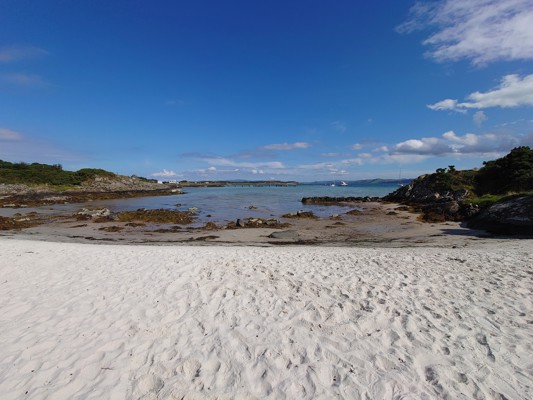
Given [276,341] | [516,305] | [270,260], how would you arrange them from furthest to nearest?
[270,260], [516,305], [276,341]

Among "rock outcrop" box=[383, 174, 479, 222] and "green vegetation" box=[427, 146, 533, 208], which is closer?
"rock outcrop" box=[383, 174, 479, 222]

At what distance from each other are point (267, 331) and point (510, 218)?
17.4m

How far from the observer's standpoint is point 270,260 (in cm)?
927

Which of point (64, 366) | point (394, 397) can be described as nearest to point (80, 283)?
point (64, 366)

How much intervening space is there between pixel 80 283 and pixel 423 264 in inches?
385

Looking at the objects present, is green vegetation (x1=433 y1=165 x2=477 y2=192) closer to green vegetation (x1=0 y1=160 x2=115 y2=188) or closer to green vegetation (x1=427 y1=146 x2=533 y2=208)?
green vegetation (x1=427 y1=146 x2=533 y2=208)

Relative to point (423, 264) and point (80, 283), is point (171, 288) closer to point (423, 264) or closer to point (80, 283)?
point (80, 283)

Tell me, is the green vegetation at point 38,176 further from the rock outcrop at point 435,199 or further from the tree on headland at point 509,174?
the tree on headland at point 509,174

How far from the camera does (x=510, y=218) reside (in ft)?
51.4

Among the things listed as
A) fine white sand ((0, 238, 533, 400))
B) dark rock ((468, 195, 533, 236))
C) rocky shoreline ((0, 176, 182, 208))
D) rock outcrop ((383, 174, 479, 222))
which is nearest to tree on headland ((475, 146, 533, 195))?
rock outcrop ((383, 174, 479, 222))

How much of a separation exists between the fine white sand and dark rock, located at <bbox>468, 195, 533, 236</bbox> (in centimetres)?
863

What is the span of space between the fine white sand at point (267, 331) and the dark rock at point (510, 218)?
340 inches

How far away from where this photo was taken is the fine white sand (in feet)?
12.4

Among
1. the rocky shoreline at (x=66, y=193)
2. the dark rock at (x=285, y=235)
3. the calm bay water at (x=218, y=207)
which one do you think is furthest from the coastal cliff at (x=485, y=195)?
the rocky shoreline at (x=66, y=193)
